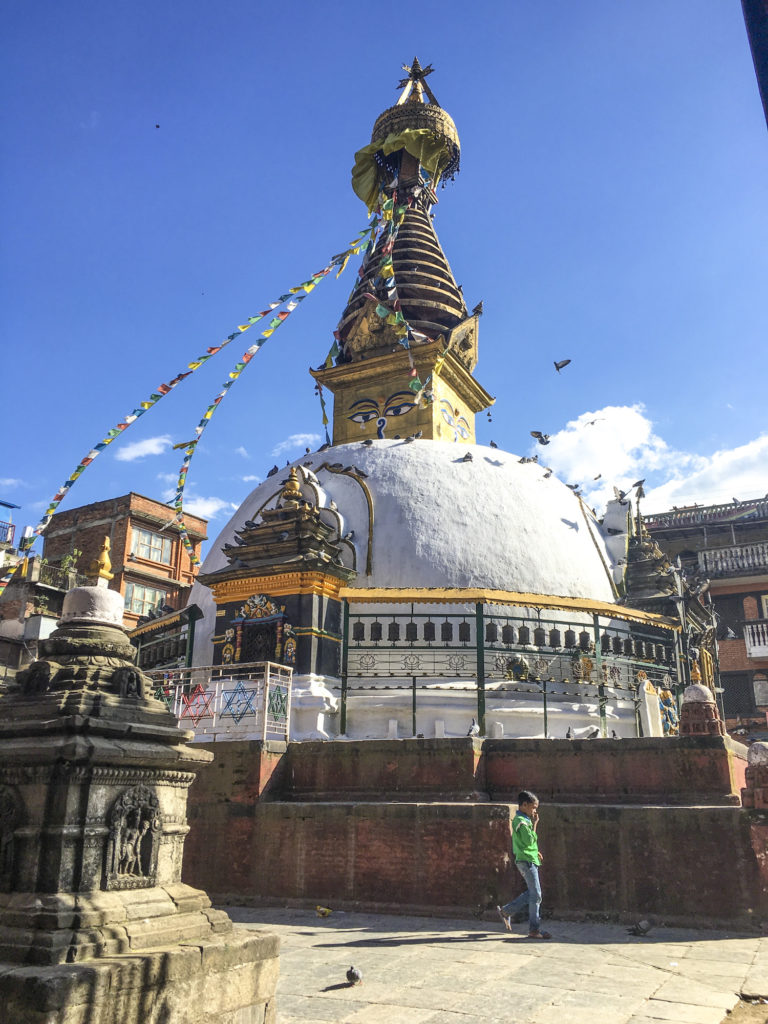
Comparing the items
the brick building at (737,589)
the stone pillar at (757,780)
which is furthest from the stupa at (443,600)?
the brick building at (737,589)

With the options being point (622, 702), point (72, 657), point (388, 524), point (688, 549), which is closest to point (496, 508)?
point (388, 524)

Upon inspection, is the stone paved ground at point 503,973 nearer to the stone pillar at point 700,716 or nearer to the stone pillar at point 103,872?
the stone pillar at point 103,872

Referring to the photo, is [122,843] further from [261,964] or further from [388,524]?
[388,524]

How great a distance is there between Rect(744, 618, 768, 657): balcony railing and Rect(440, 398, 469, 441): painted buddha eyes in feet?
44.1

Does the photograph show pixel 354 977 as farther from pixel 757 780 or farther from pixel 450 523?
pixel 450 523

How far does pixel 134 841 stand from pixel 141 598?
30.9 meters

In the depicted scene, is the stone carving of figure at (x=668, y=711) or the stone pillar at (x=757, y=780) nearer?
the stone pillar at (x=757, y=780)

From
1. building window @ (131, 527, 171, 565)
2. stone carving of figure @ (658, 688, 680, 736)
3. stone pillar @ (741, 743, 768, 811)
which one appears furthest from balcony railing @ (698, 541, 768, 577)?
stone pillar @ (741, 743, 768, 811)

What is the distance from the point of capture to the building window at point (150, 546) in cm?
3506

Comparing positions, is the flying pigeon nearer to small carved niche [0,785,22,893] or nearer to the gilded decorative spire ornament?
small carved niche [0,785,22,893]

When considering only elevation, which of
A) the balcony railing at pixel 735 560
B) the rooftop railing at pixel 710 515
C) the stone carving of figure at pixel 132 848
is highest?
the rooftop railing at pixel 710 515

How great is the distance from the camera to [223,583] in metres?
14.0

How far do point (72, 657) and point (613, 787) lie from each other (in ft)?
21.1

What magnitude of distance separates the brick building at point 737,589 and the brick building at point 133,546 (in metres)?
20.0
